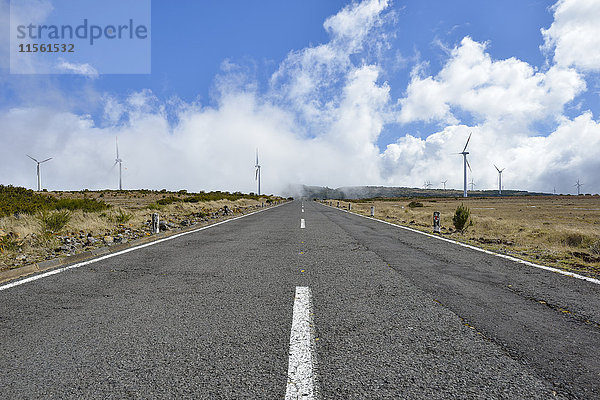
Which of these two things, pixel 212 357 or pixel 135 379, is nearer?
pixel 135 379

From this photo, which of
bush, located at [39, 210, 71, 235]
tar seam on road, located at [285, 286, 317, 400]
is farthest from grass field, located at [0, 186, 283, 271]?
tar seam on road, located at [285, 286, 317, 400]

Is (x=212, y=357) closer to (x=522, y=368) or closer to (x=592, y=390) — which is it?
(x=522, y=368)

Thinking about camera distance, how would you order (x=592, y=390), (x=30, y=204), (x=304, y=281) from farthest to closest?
(x=30, y=204), (x=304, y=281), (x=592, y=390)

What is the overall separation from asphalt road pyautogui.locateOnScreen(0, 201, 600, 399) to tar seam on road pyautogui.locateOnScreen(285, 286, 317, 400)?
60 mm

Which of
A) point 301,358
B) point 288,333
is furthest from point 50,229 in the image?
point 301,358

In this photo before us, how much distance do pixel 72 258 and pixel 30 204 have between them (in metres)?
10.2

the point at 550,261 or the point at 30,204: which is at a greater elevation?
the point at 30,204

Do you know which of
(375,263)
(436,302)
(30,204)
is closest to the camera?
(436,302)

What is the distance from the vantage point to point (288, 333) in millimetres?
2857

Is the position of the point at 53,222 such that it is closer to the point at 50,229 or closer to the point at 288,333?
the point at 50,229

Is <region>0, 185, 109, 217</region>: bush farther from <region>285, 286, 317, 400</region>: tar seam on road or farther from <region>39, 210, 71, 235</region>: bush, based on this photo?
<region>285, 286, 317, 400</region>: tar seam on road

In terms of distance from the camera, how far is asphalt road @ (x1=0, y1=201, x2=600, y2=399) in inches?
Answer: 83.7

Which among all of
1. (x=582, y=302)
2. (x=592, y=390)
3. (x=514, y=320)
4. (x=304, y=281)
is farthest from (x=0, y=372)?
(x=582, y=302)

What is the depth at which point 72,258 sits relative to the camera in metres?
6.56
